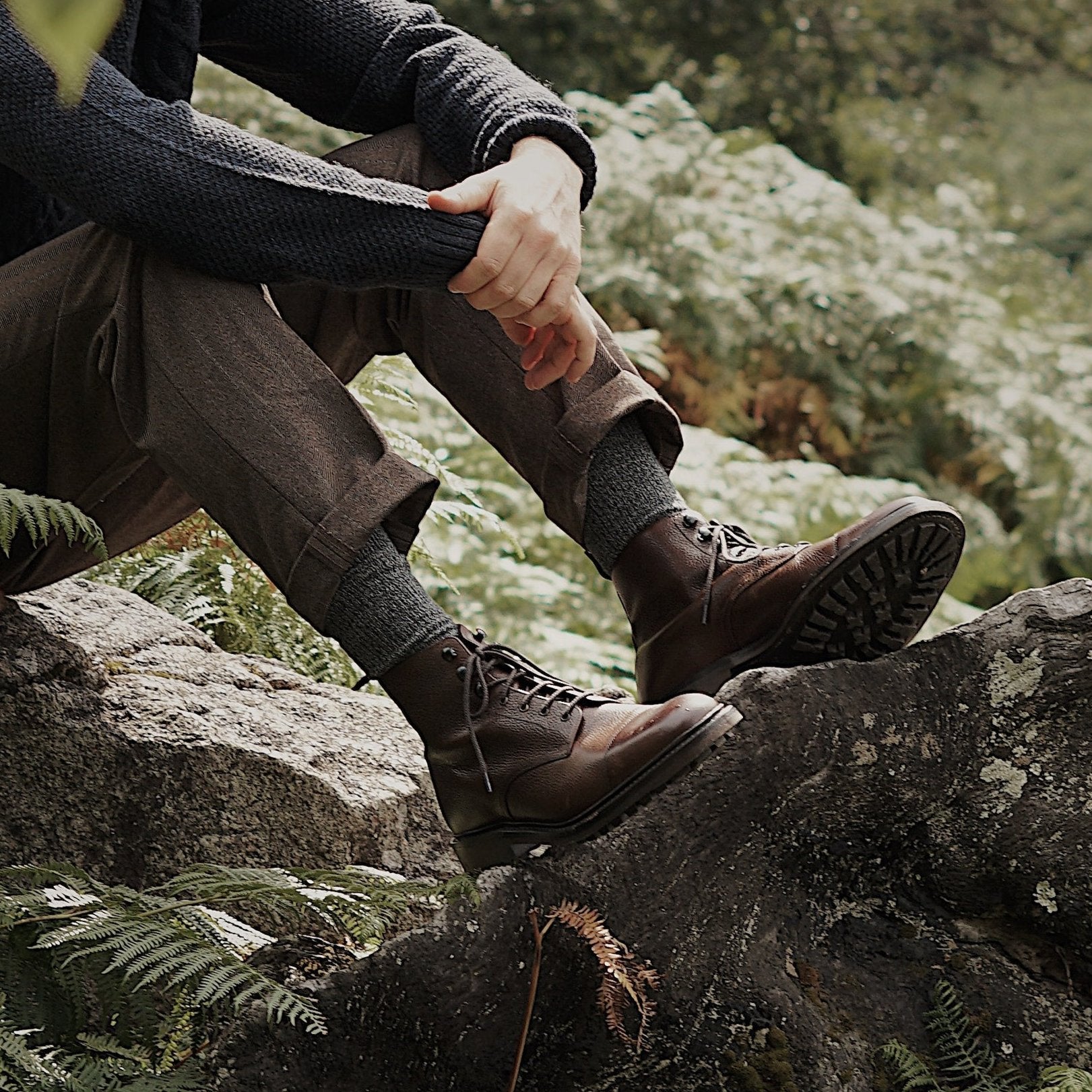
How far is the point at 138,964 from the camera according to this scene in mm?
1477

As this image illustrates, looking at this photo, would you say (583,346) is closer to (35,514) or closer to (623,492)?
(623,492)

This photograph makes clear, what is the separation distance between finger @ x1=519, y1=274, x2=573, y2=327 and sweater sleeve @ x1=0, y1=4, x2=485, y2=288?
0.12 m

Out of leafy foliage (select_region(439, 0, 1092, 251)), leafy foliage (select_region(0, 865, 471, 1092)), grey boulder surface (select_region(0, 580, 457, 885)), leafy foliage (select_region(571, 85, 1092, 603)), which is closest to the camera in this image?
leafy foliage (select_region(0, 865, 471, 1092))

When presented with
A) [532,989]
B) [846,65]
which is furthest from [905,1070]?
[846,65]

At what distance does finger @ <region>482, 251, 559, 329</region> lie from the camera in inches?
70.9

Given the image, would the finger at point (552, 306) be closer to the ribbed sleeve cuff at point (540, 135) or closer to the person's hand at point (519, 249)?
the person's hand at point (519, 249)

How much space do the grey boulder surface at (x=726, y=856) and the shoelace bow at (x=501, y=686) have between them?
0.17 metres

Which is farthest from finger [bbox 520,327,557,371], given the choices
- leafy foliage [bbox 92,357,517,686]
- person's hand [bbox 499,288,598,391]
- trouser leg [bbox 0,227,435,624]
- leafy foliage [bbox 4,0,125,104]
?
leafy foliage [bbox 4,0,125,104]

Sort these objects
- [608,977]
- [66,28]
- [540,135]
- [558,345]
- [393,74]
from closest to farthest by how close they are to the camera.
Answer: [66,28], [608,977], [558,345], [540,135], [393,74]

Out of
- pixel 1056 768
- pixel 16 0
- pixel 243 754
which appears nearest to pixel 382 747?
pixel 243 754

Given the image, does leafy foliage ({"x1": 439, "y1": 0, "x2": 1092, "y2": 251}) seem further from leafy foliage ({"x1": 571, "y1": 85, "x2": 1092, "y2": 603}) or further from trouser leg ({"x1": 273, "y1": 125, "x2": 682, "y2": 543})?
trouser leg ({"x1": 273, "y1": 125, "x2": 682, "y2": 543})

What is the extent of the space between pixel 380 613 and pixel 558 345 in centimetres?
46

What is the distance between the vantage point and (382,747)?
2.31m

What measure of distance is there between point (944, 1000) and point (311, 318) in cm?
136
